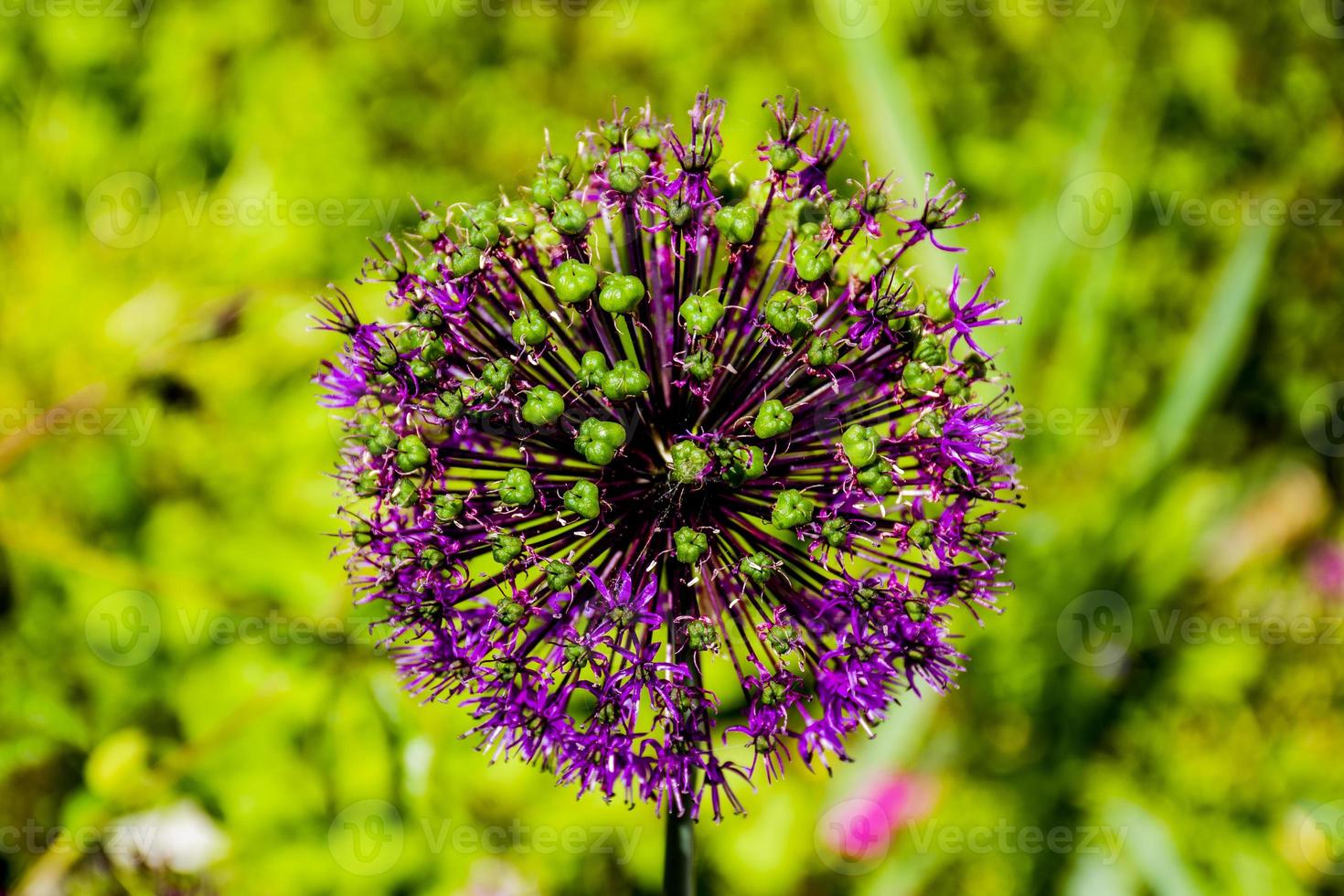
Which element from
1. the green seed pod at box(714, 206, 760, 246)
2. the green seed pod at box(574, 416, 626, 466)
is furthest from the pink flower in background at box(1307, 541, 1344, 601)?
the green seed pod at box(574, 416, 626, 466)

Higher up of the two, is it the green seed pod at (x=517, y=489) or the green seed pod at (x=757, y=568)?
the green seed pod at (x=517, y=489)

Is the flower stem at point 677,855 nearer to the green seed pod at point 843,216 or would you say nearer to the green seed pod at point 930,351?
the green seed pod at point 930,351

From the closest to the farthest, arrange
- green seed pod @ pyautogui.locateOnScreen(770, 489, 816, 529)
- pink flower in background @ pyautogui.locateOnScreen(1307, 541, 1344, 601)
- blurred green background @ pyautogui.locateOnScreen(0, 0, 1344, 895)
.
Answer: green seed pod @ pyautogui.locateOnScreen(770, 489, 816, 529), blurred green background @ pyautogui.locateOnScreen(0, 0, 1344, 895), pink flower in background @ pyautogui.locateOnScreen(1307, 541, 1344, 601)

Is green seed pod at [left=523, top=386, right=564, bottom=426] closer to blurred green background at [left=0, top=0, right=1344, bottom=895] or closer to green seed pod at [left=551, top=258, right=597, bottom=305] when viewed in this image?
green seed pod at [left=551, top=258, right=597, bottom=305]

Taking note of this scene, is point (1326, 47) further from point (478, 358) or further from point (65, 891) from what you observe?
point (65, 891)

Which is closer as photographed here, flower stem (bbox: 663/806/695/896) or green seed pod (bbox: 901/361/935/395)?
green seed pod (bbox: 901/361/935/395)

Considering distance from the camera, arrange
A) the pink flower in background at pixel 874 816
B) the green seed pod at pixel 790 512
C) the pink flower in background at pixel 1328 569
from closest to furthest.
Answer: the green seed pod at pixel 790 512 < the pink flower in background at pixel 874 816 < the pink flower in background at pixel 1328 569

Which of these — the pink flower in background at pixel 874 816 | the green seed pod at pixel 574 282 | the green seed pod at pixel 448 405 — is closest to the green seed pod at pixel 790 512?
the green seed pod at pixel 574 282
